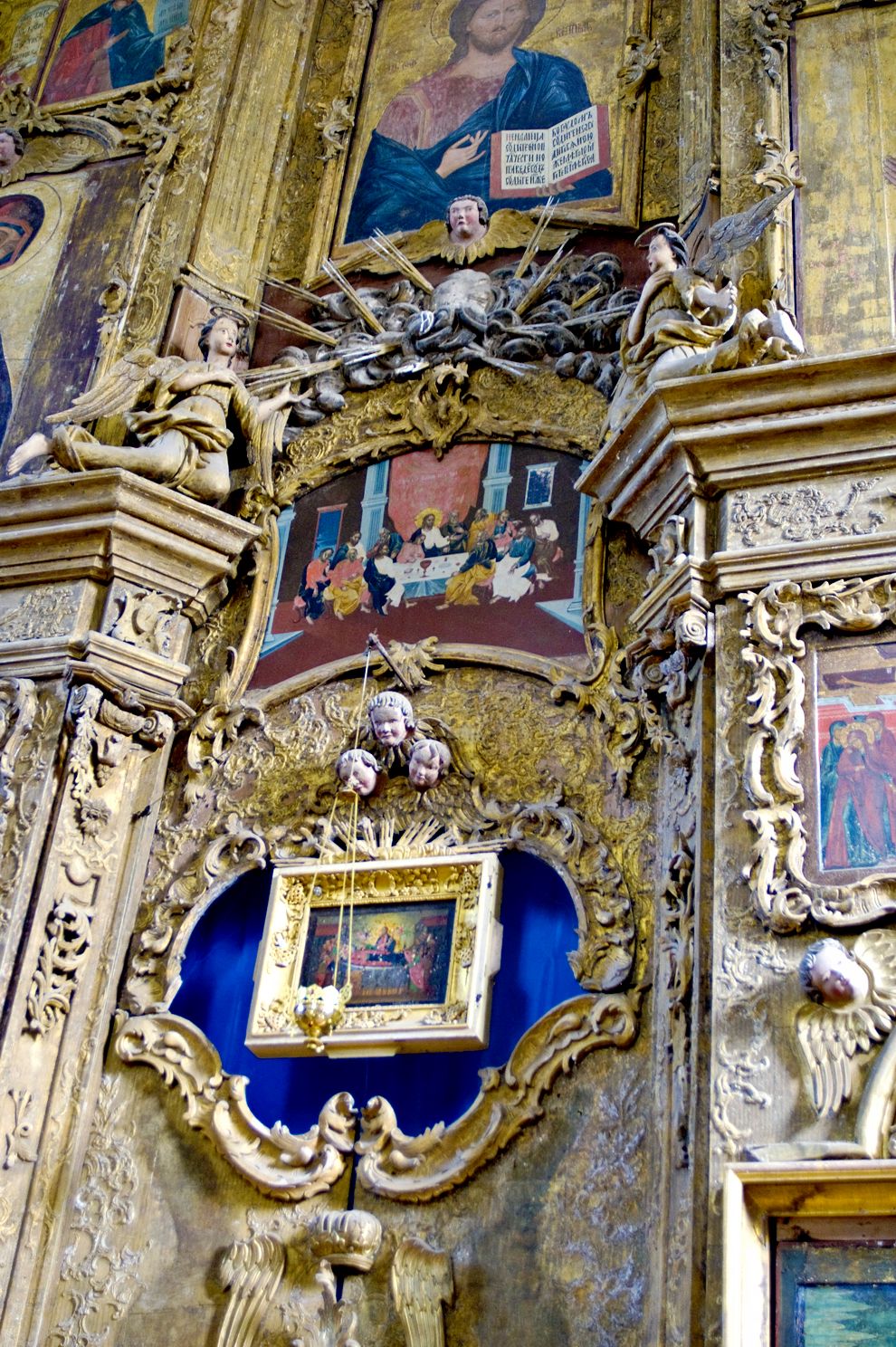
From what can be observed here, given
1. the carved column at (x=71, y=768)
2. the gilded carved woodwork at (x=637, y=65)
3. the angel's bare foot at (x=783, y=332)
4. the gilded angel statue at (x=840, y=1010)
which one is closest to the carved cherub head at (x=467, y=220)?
the gilded carved woodwork at (x=637, y=65)

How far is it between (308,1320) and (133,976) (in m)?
1.90

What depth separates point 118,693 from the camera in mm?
9219

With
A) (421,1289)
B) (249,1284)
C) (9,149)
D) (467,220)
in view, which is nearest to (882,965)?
(421,1289)

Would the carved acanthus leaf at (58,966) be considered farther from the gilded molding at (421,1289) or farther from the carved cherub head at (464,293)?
the carved cherub head at (464,293)

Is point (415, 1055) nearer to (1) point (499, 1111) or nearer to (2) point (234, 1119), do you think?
(1) point (499, 1111)

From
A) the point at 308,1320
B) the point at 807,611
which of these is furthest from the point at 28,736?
the point at 807,611

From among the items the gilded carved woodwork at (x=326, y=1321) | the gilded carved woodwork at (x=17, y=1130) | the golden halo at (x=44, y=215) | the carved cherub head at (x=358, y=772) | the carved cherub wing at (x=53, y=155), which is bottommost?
the gilded carved woodwork at (x=326, y=1321)

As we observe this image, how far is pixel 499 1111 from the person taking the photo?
7844mm

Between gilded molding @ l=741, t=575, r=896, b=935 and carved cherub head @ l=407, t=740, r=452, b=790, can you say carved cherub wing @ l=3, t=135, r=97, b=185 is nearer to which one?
carved cherub head @ l=407, t=740, r=452, b=790

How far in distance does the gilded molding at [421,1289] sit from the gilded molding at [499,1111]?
0.24m

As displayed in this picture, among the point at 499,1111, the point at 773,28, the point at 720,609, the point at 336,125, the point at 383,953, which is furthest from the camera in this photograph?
the point at 336,125

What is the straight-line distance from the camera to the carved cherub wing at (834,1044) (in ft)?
22.1

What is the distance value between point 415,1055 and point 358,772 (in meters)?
1.39

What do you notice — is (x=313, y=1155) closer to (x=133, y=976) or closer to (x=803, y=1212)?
(x=133, y=976)
